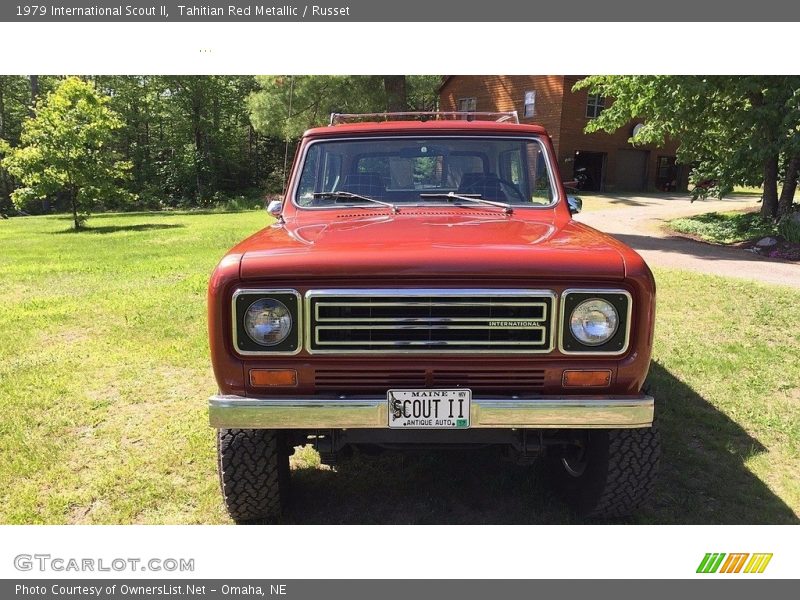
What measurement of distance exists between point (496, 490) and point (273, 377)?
59.2 inches

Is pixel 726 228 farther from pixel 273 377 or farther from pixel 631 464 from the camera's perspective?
pixel 273 377

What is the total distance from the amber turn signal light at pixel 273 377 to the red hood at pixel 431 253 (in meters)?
0.41

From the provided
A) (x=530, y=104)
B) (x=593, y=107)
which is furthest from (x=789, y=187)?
(x=530, y=104)

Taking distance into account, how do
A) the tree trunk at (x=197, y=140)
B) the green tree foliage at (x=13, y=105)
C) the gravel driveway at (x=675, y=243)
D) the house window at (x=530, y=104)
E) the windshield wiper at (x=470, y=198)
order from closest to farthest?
the windshield wiper at (x=470, y=198) < the gravel driveway at (x=675, y=243) < the house window at (x=530, y=104) < the tree trunk at (x=197, y=140) < the green tree foliage at (x=13, y=105)

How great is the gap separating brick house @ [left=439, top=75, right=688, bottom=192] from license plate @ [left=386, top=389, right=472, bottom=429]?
22965mm

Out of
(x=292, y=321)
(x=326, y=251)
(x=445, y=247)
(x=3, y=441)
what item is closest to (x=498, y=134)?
(x=445, y=247)

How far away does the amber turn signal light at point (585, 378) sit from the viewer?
2.64 m

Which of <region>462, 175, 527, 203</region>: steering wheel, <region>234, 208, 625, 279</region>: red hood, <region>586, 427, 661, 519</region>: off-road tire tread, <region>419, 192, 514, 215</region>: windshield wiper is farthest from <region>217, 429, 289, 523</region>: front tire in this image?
<region>462, 175, 527, 203</region>: steering wheel

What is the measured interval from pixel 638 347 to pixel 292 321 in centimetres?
146

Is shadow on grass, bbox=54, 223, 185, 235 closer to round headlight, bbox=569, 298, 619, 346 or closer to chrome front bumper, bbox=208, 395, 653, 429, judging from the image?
chrome front bumper, bbox=208, 395, 653, 429

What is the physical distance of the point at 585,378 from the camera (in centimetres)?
265

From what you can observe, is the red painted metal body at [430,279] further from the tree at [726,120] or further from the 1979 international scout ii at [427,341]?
the tree at [726,120]

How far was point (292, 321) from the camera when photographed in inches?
102

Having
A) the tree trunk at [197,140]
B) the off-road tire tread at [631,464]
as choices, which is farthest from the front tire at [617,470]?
the tree trunk at [197,140]
